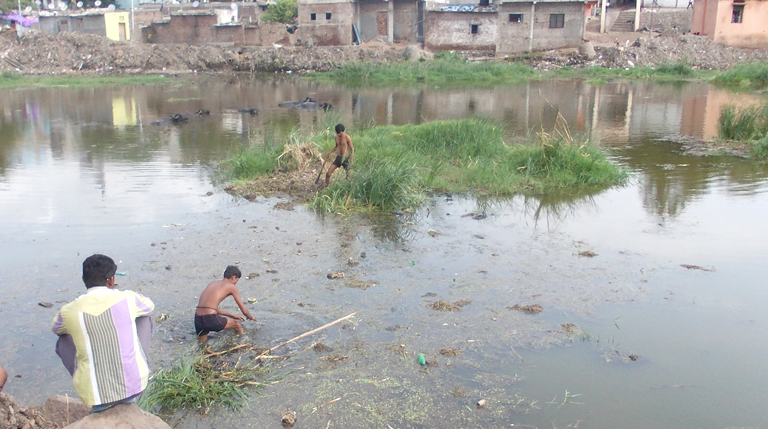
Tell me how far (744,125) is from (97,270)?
616 inches

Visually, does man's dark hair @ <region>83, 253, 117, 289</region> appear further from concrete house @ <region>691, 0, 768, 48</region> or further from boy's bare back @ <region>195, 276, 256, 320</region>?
concrete house @ <region>691, 0, 768, 48</region>

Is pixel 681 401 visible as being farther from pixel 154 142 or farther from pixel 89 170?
pixel 154 142

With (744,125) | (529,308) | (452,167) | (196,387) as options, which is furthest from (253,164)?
(744,125)

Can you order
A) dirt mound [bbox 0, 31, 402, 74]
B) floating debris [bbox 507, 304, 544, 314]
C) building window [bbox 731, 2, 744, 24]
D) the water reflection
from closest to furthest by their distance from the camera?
1. floating debris [bbox 507, 304, 544, 314]
2. the water reflection
3. dirt mound [bbox 0, 31, 402, 74]
4. building window [bbox 731, 2, 744, 24]

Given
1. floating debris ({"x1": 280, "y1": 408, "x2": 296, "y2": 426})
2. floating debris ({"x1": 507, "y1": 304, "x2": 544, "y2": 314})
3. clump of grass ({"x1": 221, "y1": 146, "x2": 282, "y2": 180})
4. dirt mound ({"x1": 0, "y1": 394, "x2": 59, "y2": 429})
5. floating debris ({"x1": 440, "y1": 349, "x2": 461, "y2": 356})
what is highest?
clump of grass ({"x1": 221, "y1": 146, "x2": 282, "y2": 180})

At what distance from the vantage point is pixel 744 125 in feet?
49.8

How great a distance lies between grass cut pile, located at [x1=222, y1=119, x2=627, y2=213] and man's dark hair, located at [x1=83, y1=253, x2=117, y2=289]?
6.37 meters

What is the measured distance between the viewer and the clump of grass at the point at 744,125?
49.2 ft

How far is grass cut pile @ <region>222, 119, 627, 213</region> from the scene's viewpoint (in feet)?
32.6

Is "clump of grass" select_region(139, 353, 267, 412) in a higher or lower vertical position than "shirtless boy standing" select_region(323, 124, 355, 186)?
lower

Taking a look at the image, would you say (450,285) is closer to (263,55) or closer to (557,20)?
(263,55)

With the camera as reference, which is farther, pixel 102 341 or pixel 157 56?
pixel 157 56

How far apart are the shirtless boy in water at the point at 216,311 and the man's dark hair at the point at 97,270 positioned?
213 cm

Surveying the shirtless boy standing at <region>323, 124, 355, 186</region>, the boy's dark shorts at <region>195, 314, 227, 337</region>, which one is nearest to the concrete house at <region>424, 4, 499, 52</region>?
the shirtless boy standing at <region>323, 124, 355, 186</region>
